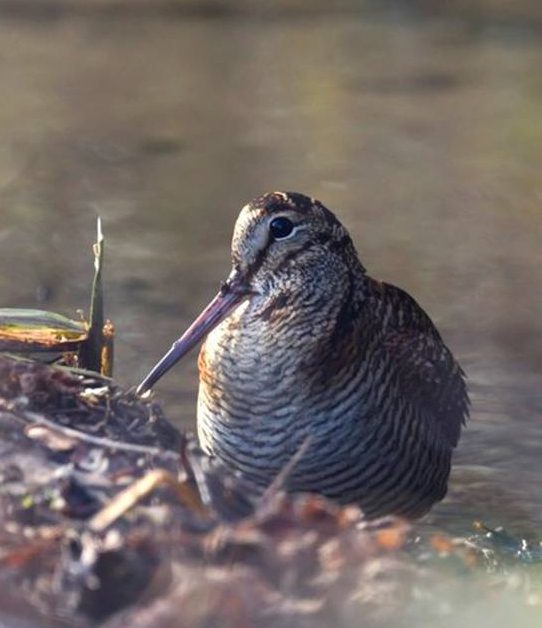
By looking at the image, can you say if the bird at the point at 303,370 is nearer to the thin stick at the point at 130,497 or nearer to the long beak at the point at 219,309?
the long beak at the point at 219,309

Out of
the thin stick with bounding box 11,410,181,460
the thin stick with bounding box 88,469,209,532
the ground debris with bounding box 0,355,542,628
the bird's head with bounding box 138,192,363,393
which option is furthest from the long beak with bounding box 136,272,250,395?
the thin stick with bounding box 88,469,209,532

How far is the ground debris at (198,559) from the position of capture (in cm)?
375

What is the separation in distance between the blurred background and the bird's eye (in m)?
1.57

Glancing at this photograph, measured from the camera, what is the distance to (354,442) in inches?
237

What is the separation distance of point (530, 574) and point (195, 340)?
1486 mm

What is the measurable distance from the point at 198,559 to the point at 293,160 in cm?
849

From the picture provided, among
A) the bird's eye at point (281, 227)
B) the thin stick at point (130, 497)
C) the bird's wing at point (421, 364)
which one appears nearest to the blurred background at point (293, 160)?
the bird's wing at point (421, 364)

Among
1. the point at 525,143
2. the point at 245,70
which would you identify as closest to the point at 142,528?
the point at 525,143

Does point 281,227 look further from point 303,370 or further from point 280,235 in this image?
point 303,370

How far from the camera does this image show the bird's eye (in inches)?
237

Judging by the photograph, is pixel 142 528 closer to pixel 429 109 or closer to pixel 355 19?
pixel 429 109

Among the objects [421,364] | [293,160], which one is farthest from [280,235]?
[293,160]

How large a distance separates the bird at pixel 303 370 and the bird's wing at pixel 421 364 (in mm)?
36

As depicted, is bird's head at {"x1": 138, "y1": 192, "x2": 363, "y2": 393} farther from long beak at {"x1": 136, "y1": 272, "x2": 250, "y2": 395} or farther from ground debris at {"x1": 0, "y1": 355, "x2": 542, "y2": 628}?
ground debris at {"x1": 0, "y1": 355, "x2": 542, "y2": 628}
